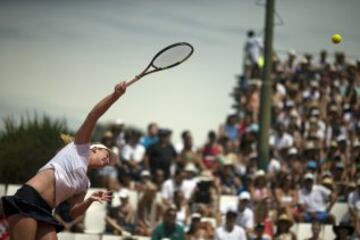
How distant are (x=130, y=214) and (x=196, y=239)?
3.88ft

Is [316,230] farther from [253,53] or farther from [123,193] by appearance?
[253,53]

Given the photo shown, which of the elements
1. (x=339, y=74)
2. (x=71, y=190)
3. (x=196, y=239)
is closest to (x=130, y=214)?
(x=196, y=239)

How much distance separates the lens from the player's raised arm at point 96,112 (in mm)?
7547

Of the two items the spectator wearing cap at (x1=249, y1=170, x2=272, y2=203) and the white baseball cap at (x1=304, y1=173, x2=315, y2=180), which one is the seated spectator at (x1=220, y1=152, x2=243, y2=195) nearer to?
the spectator wearing cap at (x1=249, y1=170, x2=272, y2=203)

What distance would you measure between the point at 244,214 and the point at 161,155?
7.08 ft

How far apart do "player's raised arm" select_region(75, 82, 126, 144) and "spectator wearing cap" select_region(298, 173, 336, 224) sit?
293 inches

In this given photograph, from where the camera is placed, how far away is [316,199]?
49.0 feet

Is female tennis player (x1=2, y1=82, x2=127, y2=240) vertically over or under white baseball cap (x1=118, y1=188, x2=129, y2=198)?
over

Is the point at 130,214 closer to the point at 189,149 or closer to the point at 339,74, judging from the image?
the point at 189,149

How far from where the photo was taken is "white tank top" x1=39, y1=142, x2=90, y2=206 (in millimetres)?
7887

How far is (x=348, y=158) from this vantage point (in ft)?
54.9

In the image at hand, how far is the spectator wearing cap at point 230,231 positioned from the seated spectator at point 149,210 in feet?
3.91

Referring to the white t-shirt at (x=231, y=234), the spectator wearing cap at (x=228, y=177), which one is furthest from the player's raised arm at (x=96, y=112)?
the spectator wearing cap at (x=228, y=177)

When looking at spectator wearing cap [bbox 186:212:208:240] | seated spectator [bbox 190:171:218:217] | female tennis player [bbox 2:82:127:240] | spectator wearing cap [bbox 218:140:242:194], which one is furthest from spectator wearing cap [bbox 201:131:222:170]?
female tennis player [bbox 2:82:127:240]
